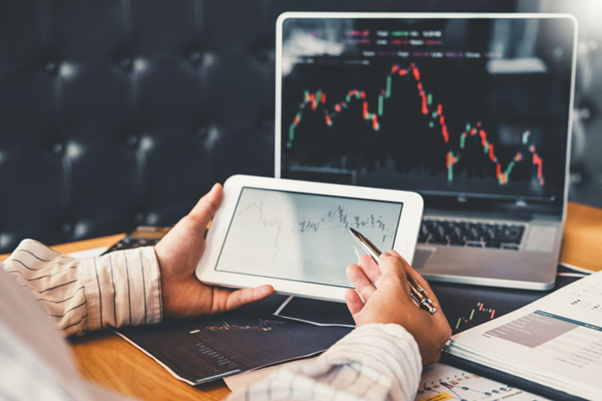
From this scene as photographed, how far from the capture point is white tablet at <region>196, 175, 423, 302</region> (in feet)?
2.06

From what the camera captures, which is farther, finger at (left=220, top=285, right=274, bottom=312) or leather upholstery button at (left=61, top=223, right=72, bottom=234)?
leather upholstery button at (left=61, top=223, right=72, bottom=234)

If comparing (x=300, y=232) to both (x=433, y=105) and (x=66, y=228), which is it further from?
(x=66, y=228)

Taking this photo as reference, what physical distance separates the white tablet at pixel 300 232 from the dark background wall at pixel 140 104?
583 mm

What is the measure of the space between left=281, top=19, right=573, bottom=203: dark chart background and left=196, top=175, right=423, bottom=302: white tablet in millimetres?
260

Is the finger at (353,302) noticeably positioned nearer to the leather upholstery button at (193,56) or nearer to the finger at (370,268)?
the finger at (370,268)

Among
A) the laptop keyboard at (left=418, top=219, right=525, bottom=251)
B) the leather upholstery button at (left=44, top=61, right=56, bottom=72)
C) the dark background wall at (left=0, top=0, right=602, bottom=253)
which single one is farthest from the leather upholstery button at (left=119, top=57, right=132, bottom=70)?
the laptop keyboard at (left=418, top=219, right=525, bottom=251)

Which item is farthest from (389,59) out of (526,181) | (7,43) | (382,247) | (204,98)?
(7,43)

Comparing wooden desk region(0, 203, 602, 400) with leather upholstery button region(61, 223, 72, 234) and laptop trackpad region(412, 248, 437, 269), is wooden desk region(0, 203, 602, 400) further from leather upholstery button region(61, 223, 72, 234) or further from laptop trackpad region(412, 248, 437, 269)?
leather upholstery button region(61, 223, 72, 234)

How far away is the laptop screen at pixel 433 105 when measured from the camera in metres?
0.84

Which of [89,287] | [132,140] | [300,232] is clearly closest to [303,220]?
[300,232]

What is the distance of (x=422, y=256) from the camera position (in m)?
0.79

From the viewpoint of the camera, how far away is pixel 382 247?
62cm

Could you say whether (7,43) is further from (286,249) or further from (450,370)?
(450,370)

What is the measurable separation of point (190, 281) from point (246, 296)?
8 cm
